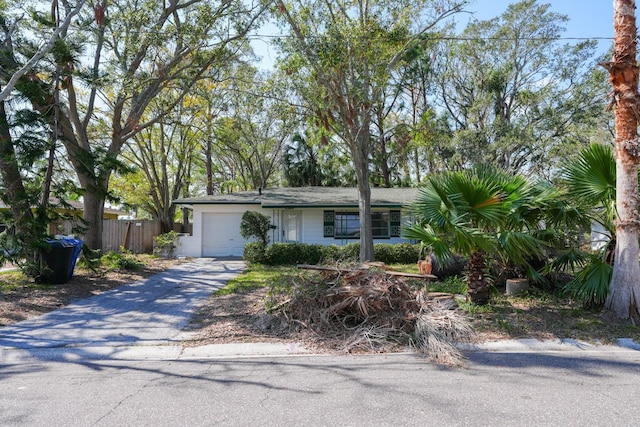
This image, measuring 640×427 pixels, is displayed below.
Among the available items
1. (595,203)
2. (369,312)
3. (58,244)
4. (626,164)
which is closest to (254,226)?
(58,244)

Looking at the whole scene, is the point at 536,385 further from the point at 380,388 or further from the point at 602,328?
the point at 602,328

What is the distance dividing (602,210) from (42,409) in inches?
364

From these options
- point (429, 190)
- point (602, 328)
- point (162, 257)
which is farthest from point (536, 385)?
point (162, 257)

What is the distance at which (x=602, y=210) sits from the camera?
26.7 feet

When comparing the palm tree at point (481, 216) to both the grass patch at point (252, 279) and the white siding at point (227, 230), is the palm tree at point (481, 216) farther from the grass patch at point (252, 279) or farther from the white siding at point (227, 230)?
the white siding at point (227, 230)

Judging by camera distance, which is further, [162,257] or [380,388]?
[162,257]

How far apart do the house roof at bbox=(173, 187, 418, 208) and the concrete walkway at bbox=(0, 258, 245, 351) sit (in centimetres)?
739

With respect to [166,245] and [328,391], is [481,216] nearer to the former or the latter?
[328,391]

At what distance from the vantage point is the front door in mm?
19469

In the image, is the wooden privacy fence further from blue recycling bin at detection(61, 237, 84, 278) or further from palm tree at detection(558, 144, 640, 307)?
palm tree at detection(558, 144, 640, 307)

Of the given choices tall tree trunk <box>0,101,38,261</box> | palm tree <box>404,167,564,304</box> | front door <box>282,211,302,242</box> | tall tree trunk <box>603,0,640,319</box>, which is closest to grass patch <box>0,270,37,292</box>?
tall tree trunk <box>0,101,38,261</box>

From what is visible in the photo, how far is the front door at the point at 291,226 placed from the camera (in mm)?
19469

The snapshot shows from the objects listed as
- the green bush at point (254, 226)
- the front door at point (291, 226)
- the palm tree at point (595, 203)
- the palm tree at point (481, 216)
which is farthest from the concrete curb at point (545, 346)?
the front door at point (291, 226)

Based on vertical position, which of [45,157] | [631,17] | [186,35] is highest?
[186,35]
